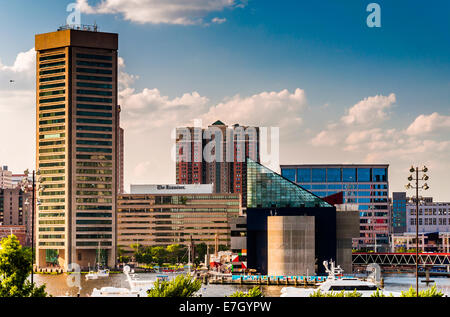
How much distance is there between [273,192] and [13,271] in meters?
96.3

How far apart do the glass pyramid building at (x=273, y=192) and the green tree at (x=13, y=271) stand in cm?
9482

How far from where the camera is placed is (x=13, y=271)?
165 feet

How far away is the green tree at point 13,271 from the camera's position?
164ft

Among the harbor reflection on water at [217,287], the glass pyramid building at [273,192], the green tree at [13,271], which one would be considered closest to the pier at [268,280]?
the harbor reflection on water at [217,287]

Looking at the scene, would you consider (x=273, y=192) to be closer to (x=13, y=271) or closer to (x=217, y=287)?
(x=217, y=287)

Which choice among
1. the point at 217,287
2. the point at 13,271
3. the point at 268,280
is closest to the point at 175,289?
the point at 13,271

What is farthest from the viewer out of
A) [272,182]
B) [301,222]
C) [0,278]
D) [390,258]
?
[390,258]

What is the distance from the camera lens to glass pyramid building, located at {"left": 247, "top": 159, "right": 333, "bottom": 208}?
14325 centimetres

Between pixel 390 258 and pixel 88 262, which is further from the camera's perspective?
pixel 88 262

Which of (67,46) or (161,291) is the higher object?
(67,46)

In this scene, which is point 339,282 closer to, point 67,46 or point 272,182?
point 272,182
